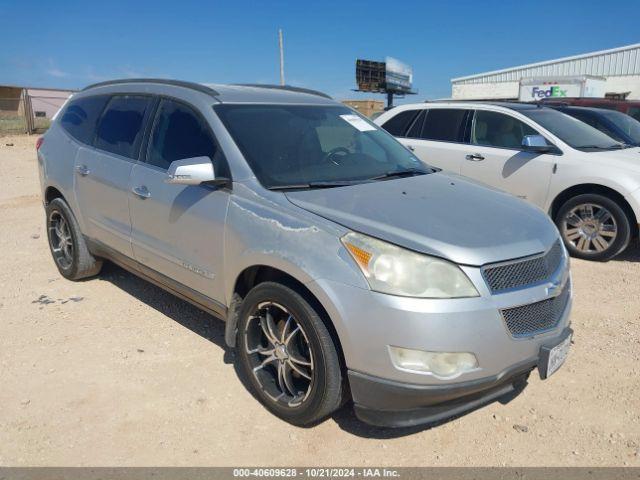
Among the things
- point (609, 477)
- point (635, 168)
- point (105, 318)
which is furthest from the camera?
point (635, 168)

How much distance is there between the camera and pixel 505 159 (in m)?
6.66

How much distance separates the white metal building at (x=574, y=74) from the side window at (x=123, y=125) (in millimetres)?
22730

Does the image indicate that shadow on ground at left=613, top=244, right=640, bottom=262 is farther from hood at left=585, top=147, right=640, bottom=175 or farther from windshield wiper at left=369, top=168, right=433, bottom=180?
windshield wiper at left=369, top=168, right=433, bottom=180

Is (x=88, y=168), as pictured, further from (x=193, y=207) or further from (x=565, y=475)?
(x=565, y=475)

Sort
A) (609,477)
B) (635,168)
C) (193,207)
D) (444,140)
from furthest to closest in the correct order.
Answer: (444,140) < (635,168) < (193,207) < (609,477)

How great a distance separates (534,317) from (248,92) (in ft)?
8.05

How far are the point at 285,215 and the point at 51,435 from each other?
5.66 ft

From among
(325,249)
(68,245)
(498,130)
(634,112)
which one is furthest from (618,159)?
(634,112)

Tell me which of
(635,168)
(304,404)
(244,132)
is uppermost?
(244,132)

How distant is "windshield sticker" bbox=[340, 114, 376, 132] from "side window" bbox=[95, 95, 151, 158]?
1.47 meters

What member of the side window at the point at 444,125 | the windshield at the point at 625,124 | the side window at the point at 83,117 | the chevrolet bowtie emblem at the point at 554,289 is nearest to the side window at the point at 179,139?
the side window at the point at 83,117

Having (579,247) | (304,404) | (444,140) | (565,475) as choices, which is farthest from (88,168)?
(579,247)

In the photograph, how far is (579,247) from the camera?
6.12 metres

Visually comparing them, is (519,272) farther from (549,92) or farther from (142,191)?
(549,92)
